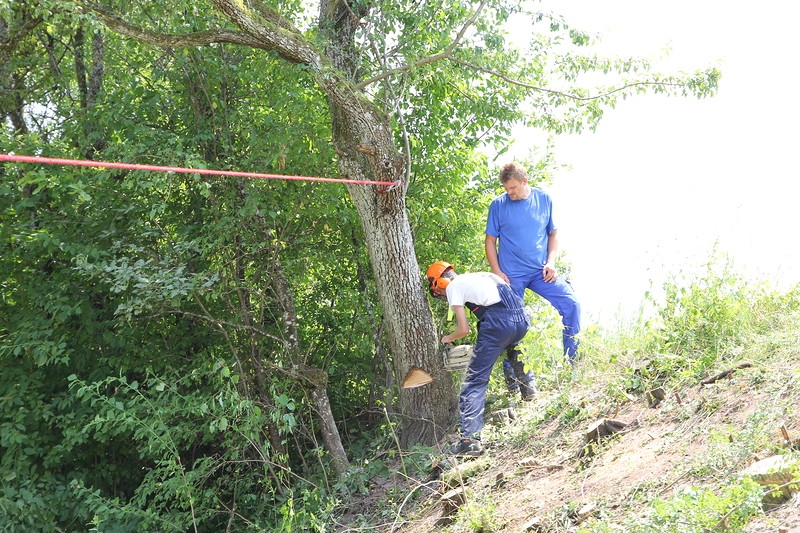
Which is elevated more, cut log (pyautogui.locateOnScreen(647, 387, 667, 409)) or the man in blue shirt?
the man in blue shirt

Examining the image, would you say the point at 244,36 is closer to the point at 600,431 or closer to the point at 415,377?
the point at 415,377

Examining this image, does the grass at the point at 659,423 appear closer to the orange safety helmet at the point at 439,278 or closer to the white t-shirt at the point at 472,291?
the white t-shirt at the point at 472,291

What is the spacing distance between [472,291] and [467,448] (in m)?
1.13

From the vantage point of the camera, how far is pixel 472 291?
231 inches

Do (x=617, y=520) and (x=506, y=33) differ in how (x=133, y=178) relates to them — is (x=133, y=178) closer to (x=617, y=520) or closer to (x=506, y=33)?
(x=506, y=33)

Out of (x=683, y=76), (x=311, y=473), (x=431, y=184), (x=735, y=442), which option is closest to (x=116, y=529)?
(x=311, y=473)

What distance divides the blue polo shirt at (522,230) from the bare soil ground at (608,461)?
1.11 meters

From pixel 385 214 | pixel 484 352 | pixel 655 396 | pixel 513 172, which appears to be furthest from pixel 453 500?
pixel 513 172

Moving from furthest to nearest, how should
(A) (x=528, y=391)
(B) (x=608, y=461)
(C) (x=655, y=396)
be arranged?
(A) (x=528, y=391) → (C) (x=655, y=396) → (B) (x=608, y=461)

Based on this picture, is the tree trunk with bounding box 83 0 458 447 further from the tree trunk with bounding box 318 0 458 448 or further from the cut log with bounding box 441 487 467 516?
the cut log with bounding box 441 487 467 516

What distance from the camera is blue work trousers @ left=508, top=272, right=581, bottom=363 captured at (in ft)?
21.1

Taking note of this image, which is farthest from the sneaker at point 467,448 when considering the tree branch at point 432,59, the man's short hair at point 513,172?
the tree branch at point 432,59

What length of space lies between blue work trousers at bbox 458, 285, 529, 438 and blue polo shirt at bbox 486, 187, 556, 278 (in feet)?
2.04

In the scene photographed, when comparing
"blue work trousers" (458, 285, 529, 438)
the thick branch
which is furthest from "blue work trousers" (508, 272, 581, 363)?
the thick branch
